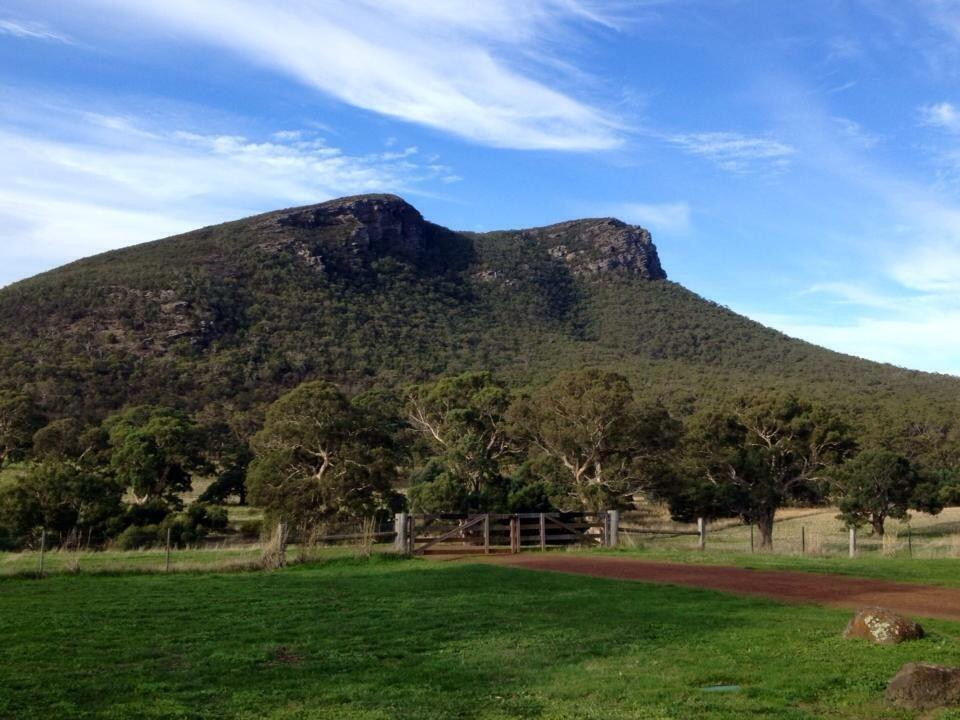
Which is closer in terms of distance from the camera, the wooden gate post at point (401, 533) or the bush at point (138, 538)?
the wooden gate post at point (401, 533)

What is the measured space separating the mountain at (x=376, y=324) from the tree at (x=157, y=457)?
747 inches

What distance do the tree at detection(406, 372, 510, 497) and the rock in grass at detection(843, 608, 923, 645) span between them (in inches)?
1128

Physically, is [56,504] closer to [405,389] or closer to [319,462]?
[319,462]

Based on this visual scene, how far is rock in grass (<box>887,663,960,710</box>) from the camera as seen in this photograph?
7020 mm


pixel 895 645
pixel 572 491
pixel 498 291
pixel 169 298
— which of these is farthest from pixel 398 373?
pixel 895 645

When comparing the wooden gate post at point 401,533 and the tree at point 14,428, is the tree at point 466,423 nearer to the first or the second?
the wooden gate post at point 401,533

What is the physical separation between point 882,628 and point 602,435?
2905cm

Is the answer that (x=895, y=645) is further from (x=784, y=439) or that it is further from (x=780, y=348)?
(x=780, y=348)

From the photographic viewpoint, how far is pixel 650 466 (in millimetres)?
38781

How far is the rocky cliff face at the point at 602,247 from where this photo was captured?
11525 centimetres

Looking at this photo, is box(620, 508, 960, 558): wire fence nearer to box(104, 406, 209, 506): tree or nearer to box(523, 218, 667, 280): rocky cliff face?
box(104, 406, 209, 506): tree

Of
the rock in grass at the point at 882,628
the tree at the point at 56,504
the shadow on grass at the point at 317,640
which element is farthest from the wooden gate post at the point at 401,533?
the rock in grass at the point at 882,628

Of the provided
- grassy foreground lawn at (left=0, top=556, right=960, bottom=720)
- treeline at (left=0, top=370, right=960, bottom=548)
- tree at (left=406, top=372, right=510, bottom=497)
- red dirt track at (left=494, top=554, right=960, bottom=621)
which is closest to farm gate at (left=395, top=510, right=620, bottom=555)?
red dirt track at (left=494, top=554, right=960, bottom=621)

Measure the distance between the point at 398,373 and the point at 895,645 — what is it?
6894 cm
